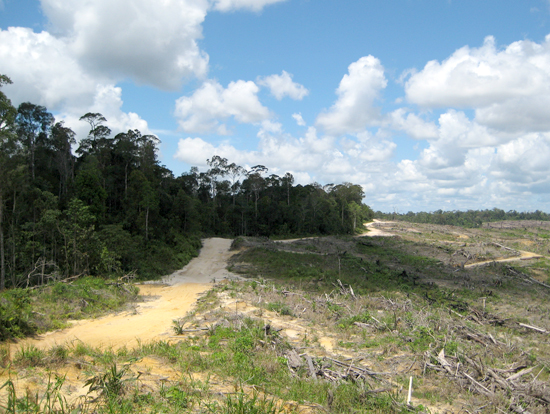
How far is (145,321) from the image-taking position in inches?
518

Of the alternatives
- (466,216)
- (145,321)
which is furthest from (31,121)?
(466,216)

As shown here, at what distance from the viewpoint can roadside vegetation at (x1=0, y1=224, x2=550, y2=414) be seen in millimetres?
6262

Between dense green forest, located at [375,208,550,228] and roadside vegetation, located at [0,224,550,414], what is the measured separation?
103557mm

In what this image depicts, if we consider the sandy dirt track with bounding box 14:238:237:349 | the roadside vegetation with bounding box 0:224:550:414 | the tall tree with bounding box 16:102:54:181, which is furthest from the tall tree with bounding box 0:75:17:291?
the tall tree with bounding box 16:102:54:181

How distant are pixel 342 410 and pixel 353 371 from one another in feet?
5.90

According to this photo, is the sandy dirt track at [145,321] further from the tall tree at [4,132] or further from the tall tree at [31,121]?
the tall tree at [31,121]

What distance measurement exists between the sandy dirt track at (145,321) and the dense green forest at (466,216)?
105 m

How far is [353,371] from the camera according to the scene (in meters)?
8.20

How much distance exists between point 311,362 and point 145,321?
7369 mm

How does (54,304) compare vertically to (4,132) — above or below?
below

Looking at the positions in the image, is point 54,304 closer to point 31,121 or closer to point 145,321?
point 145,321

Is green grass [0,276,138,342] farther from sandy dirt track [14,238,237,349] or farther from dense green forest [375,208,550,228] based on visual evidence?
dense green forest [375,208,550,228]

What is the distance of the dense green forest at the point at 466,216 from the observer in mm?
113938

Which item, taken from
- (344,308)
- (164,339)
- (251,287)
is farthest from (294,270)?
(164,339)
